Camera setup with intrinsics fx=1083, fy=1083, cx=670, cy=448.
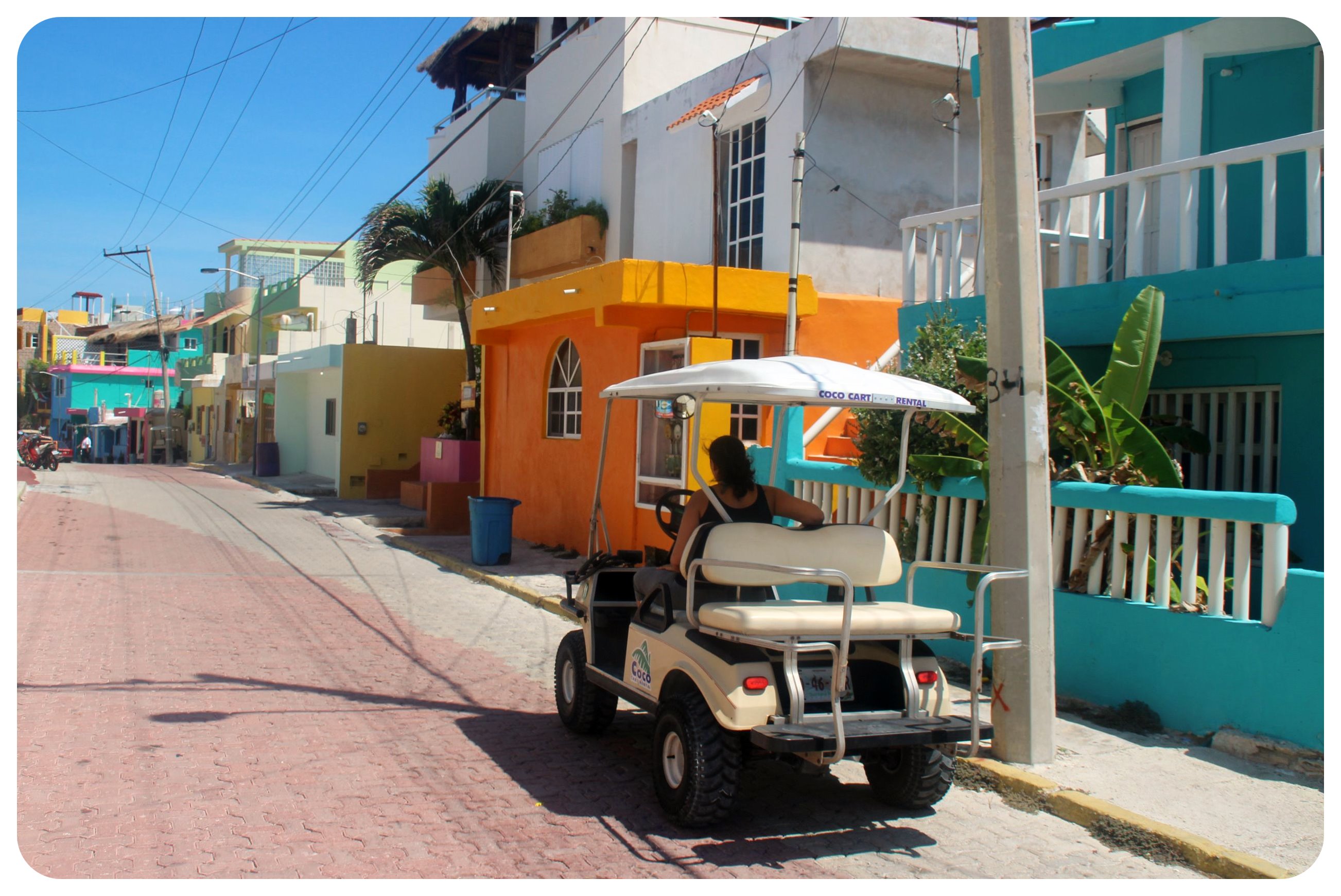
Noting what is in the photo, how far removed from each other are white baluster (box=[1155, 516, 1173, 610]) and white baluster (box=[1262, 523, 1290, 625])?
59 cm

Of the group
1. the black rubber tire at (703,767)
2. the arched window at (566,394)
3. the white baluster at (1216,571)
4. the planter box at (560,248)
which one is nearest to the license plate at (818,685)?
the black rubber tire at (703,767)

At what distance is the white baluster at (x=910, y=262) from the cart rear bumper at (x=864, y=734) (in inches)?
254

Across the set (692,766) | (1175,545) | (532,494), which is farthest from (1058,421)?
(532,494)

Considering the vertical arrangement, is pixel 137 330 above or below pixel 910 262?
above

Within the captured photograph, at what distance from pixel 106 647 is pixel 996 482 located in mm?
6819

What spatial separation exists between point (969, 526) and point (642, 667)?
10.3 ft

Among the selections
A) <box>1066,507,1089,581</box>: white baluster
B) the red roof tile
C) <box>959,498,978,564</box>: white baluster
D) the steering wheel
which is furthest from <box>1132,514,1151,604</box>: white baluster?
the red roof tile

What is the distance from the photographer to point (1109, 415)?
7191mm

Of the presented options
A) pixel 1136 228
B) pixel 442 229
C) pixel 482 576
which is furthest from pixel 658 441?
pixel 442 229

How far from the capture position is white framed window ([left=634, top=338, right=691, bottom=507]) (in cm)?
1220

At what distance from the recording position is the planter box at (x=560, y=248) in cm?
1822

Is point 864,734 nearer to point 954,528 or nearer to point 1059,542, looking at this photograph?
point 1059,542

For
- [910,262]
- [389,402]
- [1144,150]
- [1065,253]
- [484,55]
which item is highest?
[484,55]

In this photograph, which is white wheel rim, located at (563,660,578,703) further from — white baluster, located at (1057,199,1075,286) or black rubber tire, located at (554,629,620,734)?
white baluster, located at (1057,199,1075,286)
